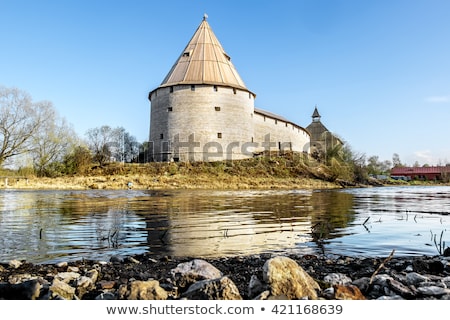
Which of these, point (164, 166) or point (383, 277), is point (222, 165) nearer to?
point (164, 166)

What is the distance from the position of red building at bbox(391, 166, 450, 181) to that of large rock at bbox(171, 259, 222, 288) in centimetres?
8278

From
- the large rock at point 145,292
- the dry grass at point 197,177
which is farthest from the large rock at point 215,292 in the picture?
the dry grass at point 197,177

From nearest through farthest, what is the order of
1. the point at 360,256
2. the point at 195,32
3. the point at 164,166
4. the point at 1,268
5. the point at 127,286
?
the point at 127,286
the point at 1,268
the point at 360,256
the point at 164,166
the point at 195,32

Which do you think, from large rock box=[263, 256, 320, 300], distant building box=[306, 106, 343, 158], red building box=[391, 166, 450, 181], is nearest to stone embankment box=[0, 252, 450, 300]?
large rock box=[263, 256, 320, 300]

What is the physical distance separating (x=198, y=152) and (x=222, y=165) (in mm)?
4446

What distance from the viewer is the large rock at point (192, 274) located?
2.72 metres

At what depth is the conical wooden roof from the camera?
40656 mm

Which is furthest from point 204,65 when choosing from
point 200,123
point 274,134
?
point 274,134

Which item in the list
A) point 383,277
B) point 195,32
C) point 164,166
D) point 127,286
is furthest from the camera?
point 195,32

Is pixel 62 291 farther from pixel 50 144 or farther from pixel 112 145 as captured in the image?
pixel 112 145

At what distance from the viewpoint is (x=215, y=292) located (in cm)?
229

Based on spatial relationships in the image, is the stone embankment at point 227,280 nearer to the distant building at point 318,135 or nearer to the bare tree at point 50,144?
the bare tree at point 50,144
